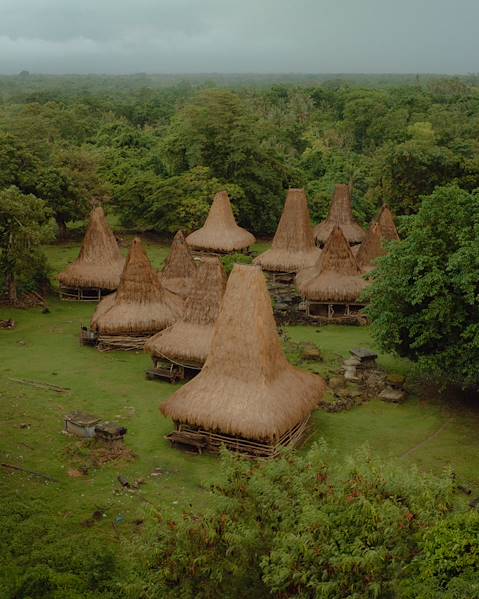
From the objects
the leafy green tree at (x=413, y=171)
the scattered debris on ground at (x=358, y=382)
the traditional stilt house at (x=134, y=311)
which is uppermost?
the leafy green tree at (x=413, y=171)

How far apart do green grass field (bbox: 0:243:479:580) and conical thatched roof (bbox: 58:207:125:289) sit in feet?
14.5

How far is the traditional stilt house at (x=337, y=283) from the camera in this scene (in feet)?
96.9

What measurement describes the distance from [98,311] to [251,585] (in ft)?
57.7

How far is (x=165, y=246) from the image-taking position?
43812 millimetres

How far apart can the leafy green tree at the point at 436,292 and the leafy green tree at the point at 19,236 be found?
14.2 m

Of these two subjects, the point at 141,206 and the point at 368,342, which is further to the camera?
the point at 141,206

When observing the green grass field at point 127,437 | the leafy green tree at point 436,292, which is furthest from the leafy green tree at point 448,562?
the leafy green tree at point 436,292

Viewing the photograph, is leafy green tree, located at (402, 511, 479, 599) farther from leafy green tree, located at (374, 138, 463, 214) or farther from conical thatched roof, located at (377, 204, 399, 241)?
leafy green tree, located at (374, 138, 463, 214)

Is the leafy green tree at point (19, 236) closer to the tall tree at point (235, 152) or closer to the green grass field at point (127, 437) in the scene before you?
the green grass field at point (127, 437)

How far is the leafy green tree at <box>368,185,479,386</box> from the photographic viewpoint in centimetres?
1981

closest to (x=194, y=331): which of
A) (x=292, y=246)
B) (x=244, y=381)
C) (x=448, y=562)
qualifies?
(x=244, y=381)

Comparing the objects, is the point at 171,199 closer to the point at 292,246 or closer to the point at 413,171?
the point at 292,246

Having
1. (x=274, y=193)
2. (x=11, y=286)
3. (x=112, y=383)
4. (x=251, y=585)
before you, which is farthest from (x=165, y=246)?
(x=251, y=585)

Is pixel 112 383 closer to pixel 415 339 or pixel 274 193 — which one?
pixel 415 339
